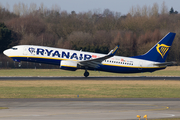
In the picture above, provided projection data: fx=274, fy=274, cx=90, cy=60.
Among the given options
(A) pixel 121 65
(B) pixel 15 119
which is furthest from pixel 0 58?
(B) pixel 15 119

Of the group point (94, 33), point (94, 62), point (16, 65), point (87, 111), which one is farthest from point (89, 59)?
point (94, 33)

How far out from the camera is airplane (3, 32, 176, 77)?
42719 millimetres

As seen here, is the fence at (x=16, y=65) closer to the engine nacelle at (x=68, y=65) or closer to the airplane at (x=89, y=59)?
the airplane at (x=89, y=59)

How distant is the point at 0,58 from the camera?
7050 centimetres

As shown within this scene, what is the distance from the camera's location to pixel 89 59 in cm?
4394

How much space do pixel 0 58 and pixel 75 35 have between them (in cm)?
3446

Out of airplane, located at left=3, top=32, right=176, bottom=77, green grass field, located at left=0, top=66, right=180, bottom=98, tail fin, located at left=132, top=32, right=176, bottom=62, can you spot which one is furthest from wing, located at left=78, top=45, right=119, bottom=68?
green grass field, located at left=0, top=66, right=180, bottom=98

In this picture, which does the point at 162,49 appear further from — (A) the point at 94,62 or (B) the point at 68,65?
(B) the point at 68,65

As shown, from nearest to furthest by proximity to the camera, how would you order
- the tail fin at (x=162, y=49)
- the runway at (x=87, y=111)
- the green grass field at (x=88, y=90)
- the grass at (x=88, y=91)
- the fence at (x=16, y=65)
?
1. the runway at (x=87, y=111)
2. the grass at (x=88, y=91)
3. the green grass field at (x=88, y=90)
4. the tail fin at (x=162, y=49)
5. the fence at (x=16, y=65)

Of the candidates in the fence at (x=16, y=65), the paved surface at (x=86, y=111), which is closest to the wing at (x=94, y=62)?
the paved surface at (x=86, y=111)

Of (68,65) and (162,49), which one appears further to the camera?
(162,49)

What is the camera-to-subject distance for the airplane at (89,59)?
4272cm

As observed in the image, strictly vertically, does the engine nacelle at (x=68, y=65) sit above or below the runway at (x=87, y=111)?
above

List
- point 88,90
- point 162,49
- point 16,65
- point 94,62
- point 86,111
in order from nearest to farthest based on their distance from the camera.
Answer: point 86,111
point 88,90
point 94,62
point 162,49
point 16,65
